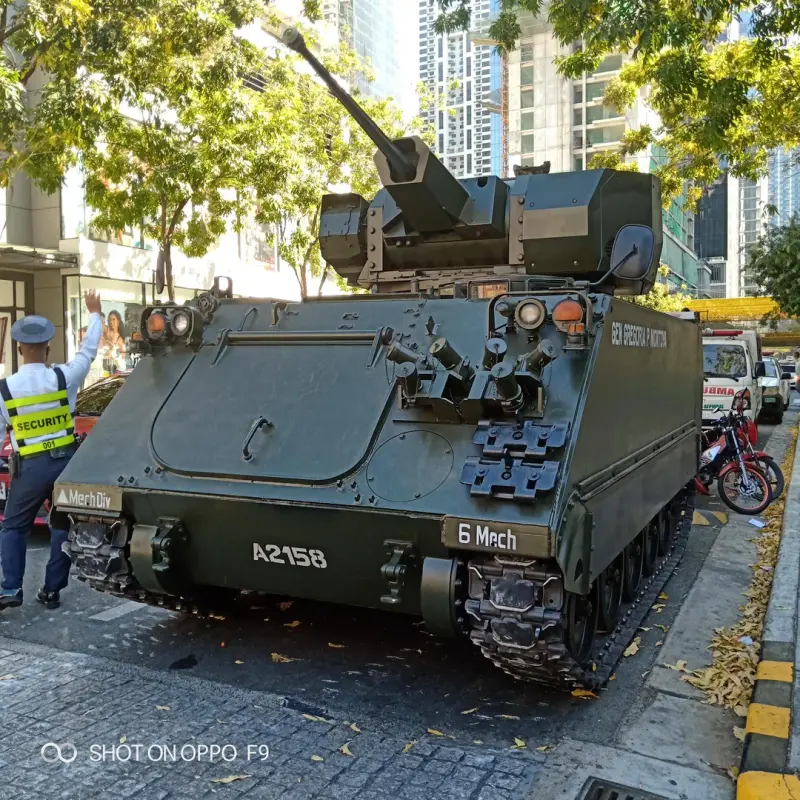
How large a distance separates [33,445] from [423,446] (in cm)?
286

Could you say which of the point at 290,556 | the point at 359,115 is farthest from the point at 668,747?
the point at 359,115

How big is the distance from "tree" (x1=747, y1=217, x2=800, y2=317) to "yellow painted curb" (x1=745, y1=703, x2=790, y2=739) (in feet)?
75.4

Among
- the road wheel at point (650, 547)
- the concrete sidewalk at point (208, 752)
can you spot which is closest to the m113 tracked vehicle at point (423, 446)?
the road wheel at point (650, 547)

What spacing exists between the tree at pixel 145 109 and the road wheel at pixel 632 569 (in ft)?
23.0

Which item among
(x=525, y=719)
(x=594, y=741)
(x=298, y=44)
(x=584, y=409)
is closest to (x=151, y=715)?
(x=525, y=719)

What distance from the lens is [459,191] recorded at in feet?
19.1

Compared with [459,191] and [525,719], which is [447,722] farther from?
[459,191]

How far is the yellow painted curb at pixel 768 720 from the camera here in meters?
3.82

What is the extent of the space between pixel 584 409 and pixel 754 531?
17.4 feet

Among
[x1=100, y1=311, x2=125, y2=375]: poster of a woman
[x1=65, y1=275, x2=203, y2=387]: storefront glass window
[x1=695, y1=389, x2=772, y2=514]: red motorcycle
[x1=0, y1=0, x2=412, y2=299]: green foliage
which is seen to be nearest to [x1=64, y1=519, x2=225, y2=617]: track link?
[x1=0, y1=0, x2=412, y2=299]: green foliage

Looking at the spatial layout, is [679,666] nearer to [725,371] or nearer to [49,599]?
[49,599]

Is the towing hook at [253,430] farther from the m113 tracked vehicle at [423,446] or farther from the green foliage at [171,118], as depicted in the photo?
the green foliage at [171,118]

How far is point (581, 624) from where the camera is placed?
4434mm

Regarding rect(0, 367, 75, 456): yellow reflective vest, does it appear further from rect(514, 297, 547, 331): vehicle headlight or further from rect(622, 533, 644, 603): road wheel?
rect(622, 533, 644, 603): road wheel
